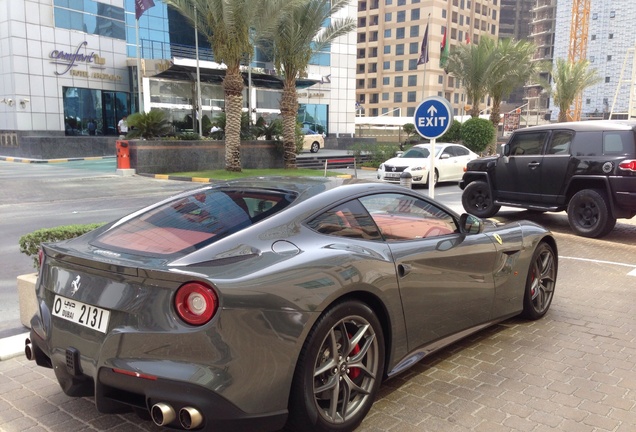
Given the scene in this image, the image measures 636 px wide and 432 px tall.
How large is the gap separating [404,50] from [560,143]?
89.0m

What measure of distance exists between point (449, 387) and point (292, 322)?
162cm

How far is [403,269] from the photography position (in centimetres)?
351

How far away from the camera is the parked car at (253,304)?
2.58 meters

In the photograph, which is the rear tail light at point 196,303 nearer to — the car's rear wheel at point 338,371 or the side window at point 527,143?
the car's rear wheel at point 338,371

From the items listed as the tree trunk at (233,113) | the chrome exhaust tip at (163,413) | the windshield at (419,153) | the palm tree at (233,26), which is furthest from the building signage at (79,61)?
the chrome exhaust tip at (163,413)

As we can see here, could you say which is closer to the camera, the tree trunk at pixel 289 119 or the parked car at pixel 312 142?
the tree trunk at pixel 289 119

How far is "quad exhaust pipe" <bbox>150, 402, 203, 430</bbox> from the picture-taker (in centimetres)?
251

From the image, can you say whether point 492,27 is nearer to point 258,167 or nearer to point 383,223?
point 258,167

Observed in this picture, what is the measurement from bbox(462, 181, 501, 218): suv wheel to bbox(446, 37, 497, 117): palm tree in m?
20.7

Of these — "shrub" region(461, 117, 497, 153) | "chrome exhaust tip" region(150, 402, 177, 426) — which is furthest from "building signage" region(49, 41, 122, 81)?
"chrome exhaust tip" region(150, 402, 177, 426)

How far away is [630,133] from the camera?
927 cm

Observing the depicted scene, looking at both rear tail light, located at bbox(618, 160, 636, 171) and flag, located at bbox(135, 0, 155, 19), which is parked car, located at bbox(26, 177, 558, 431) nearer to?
rear tail light, located at bbox(618, 160, 636, 171)

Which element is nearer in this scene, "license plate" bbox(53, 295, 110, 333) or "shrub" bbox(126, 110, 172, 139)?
"license plate" bbox(53, 295, 110, 333)

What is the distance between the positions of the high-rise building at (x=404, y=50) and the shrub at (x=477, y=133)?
63478 mm
